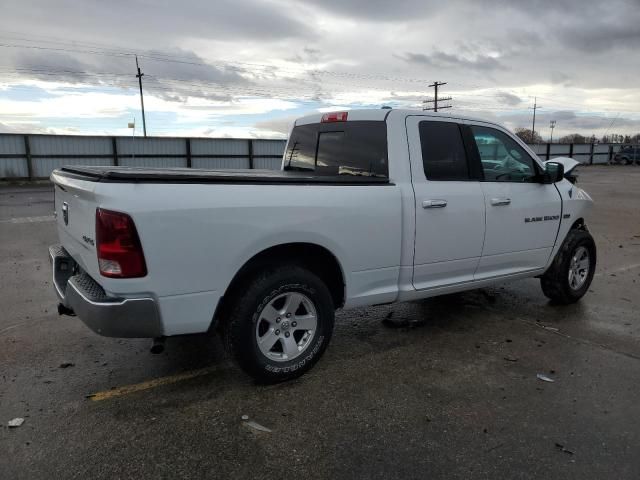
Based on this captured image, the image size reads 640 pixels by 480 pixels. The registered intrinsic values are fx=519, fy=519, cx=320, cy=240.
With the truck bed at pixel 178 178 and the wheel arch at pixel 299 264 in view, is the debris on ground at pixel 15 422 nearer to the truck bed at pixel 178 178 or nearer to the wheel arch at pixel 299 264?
the wheel arch at pixel 299 264

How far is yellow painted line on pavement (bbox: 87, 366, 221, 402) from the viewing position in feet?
11.3

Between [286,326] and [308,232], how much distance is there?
2.26 feet

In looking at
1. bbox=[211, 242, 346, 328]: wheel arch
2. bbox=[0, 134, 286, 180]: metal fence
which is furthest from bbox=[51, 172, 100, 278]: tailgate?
bbox=[0, 134, 286, 180]: metal fence

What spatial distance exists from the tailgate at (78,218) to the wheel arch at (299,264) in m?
0.81

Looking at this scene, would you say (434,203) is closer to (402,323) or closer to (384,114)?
(384,114)

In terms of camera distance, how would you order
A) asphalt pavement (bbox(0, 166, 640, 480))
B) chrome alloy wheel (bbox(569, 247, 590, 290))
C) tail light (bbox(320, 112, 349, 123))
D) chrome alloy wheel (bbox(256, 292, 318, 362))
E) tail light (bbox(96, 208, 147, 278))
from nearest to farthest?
asphalt pavement (bbox(0, 166, 640, 480)) → tail light (bbox(96, 208, 147, 278)) → chrome alloy wheel (bbox(256, 292, 318, 362)) → tail light (bbox(320, 112, 349, 123)) → chrome alloy wheel (bbox(569, 247, 590, 290))

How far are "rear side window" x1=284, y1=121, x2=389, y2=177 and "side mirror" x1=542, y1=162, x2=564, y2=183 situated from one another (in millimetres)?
1879

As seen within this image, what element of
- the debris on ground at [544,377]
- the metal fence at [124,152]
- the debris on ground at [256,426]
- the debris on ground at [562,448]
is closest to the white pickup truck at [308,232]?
the debris on ground at [256,426]

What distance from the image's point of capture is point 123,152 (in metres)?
23.3

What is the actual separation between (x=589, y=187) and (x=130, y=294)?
22.3 m

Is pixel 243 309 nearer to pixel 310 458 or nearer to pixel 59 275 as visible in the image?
pixel 310 458

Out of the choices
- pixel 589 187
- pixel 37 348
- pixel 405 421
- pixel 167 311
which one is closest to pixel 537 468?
pixel 405 421

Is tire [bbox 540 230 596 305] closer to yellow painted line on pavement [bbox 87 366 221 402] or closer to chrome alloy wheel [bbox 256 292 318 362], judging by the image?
chrome alloy wheel [bbox 256 292 318 362]

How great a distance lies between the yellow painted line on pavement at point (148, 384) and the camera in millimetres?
3433
